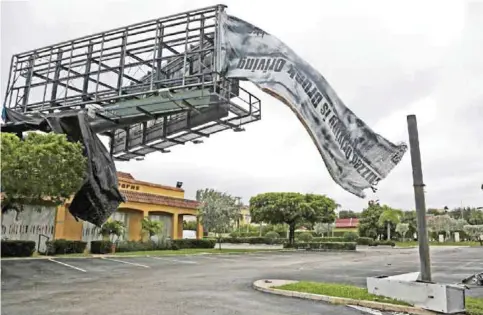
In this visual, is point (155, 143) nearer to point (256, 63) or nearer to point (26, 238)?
point (256, 63)

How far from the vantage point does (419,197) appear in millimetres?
8969

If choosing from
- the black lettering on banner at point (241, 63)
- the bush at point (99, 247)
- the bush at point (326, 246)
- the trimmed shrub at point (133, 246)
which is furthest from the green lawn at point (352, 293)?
the bush at point (326, 246)

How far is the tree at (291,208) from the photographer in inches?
1560

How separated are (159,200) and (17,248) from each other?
505 inches

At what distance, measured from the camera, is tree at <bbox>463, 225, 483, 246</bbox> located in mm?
68562

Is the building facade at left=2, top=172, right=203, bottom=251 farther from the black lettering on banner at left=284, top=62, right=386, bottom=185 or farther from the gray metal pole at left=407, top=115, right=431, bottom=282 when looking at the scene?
the gray metal pole at left=407, top=115, right=431, bottom=282

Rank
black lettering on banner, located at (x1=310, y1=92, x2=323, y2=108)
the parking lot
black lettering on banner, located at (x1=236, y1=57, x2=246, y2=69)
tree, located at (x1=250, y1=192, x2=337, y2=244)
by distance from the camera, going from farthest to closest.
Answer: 1. tree, located at (x1=250, y1=192, x2=337, y2=244)
2. black lettering on banner, located at (x1=236, y1=57, x2=246, y2=69)
3. black lettering on banner, located at (x1=310, y1=92, x2=323, y2=108)
4. the parking lot

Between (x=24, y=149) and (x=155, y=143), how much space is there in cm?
599

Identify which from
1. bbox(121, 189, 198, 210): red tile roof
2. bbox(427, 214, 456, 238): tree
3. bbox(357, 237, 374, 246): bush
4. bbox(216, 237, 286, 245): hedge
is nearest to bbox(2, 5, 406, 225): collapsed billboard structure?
bbox(121, 189, 198, 210): red tile roof

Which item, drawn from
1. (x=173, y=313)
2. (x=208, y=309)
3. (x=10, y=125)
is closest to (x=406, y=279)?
(x=208, y=309)

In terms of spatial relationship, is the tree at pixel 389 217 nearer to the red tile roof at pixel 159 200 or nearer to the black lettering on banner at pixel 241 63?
the red tile roof at pixel 159 200

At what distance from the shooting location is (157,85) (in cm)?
1631

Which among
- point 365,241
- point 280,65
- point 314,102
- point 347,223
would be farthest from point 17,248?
point 347,223

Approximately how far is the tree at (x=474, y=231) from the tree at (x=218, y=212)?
49605mm
